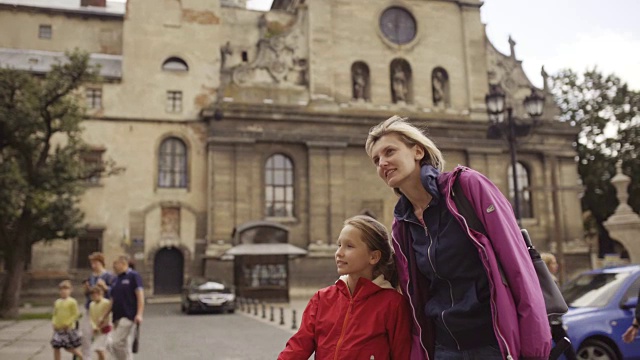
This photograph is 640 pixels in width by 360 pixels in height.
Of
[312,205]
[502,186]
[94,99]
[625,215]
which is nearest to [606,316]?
[625,215]

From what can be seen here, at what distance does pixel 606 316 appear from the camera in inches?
333

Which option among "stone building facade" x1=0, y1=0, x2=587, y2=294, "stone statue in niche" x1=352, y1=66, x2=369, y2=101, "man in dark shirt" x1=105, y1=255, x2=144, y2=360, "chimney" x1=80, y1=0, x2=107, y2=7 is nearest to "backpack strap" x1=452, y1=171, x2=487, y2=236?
"man in dark shirt" x1=105, y1=255, x2=144, y2=360

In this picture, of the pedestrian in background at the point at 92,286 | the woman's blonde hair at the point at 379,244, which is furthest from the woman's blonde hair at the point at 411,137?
the pedestrian in background at the point at 92,286

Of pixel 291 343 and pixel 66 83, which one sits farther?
pixel 66 83

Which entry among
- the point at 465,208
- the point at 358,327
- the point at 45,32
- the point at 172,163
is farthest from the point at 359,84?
the point at 465,208

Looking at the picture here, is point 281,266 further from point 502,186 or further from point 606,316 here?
point 606,316

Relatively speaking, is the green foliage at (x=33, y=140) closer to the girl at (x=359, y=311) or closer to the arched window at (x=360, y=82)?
the arched window at (x=360, y=82)

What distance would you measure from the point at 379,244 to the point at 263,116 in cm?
2896

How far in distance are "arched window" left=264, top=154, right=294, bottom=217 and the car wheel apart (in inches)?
966

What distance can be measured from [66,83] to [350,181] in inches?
631

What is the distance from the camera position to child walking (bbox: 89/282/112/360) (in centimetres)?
928

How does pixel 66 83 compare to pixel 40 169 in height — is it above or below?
above

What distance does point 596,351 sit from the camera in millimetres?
8430

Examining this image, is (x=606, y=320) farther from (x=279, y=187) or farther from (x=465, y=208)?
(x=279, y=187)
